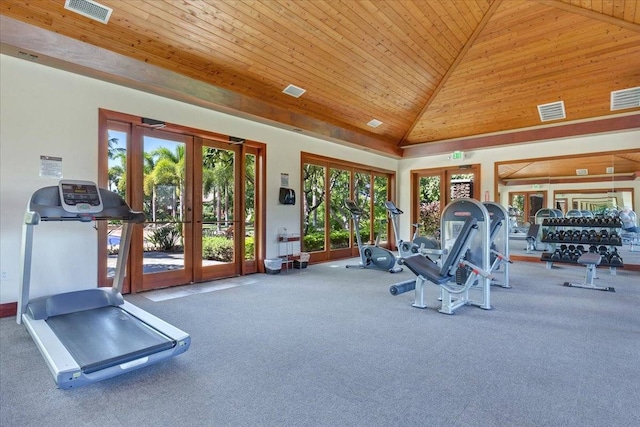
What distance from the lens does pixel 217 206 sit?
19.7 feet

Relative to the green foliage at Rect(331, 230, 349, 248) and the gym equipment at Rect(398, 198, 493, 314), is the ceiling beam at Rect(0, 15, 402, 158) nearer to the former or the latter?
the green foliage at Rect(331, 230, 349, 248)

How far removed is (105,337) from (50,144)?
9.05 feet

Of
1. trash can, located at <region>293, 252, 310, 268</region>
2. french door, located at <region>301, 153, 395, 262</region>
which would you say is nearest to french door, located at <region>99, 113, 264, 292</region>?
trash can, located at <region>293, 252, 310, 268</region>

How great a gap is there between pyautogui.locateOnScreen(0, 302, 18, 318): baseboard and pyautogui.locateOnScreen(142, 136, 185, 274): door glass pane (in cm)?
152

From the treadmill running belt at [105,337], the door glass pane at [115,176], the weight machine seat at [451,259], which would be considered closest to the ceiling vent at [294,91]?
the door glass pane at [115,176]

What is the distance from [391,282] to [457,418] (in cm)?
375

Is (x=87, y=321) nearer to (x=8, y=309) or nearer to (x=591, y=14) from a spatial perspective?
(x=8, y=309)

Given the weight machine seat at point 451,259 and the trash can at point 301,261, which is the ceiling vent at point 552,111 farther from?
the trash can at point 301,261

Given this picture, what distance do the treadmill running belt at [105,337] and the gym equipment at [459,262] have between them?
8.64ft

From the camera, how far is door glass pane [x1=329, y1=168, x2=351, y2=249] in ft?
27.4

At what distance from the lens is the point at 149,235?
518 cm

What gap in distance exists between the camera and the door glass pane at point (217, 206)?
5848mm

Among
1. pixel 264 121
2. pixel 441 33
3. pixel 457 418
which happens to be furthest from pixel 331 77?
pixel 457 418

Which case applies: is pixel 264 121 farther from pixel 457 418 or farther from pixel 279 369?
pixel 457 418
